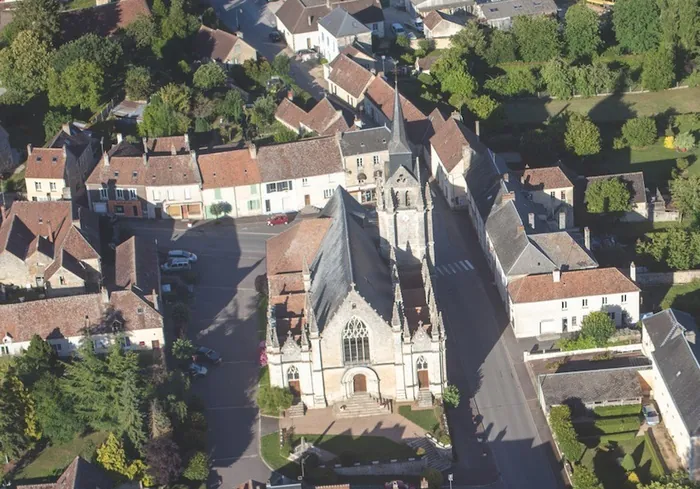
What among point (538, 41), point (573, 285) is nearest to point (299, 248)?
point (573, 285)

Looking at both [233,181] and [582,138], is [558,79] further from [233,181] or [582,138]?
[233,181]

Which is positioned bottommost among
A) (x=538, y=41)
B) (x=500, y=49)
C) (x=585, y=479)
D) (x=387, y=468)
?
(x=585, y=479)

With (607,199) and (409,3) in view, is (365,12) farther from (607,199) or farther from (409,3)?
(607,199)

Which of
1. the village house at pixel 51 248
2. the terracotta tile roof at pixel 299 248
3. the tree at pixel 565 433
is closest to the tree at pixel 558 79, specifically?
the terracotta tile roof at pixel 299 248

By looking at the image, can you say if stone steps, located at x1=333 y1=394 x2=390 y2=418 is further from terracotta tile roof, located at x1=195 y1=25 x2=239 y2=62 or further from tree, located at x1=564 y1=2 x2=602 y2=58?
tree, located at x1=564 y1=2 x2=602 y2=58

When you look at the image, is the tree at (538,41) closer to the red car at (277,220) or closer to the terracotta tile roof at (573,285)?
the red car at (277,220)
